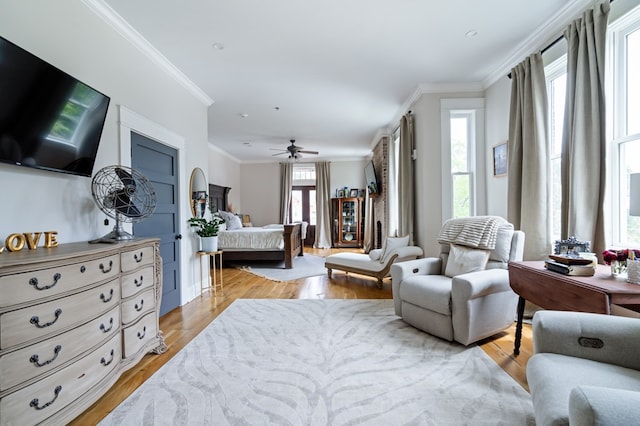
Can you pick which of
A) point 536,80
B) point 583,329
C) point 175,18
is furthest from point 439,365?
point 175,18

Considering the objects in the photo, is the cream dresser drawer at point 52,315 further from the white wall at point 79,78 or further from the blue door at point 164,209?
the blue door at point 164,209

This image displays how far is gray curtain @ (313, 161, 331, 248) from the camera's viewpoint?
810 cm

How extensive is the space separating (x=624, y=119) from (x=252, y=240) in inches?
198

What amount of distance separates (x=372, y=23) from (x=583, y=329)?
8.42ft

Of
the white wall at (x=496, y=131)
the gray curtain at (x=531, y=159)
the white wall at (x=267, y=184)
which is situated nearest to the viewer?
the gray curtain at (x=531, y=159)

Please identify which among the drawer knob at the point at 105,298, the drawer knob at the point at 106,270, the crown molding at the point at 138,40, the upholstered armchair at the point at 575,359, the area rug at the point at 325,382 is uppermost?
the crown molding at the point at 138,40

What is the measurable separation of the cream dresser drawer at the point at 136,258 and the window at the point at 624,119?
11.5 feet

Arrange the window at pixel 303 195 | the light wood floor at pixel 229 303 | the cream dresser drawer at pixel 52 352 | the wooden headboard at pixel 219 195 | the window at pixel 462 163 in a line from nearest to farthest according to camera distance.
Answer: the cream dresser drawer at pixel 52 352
the light wood floor at pixel 229 303
the window at pixel 462 163
the wooden headboard at pixel 219 195
the window at pixel 303 195

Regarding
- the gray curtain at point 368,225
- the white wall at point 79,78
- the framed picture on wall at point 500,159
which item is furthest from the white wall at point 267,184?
the white wall at point 79,78

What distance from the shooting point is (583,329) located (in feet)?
Result: 3.84

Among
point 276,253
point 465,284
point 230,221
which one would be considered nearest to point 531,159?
point 465,284

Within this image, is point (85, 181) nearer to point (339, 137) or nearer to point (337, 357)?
point (337, 357)

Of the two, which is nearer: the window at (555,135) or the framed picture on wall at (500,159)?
the window at (555,135)

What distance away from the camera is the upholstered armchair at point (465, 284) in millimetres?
2117
